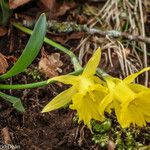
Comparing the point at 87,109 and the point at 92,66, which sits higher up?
the point at 92,66

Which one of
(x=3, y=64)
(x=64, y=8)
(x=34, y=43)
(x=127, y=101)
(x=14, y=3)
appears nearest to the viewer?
(x=127, y=101)

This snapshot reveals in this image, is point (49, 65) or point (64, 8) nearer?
point (49, 65)

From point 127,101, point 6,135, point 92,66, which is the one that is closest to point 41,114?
point 6,135

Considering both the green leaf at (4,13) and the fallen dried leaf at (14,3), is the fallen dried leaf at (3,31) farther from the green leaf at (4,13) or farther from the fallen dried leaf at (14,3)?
the fallen dried leaf at (14,3)

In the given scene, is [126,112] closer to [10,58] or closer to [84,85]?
[84,85]

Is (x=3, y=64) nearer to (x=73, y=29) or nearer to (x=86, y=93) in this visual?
(x=73, y=29)

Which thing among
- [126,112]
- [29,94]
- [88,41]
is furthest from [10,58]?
[126,112]

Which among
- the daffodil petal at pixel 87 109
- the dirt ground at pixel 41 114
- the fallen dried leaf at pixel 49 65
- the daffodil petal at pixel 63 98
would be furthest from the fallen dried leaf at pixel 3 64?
the daffodil petal at pixel 87 109
